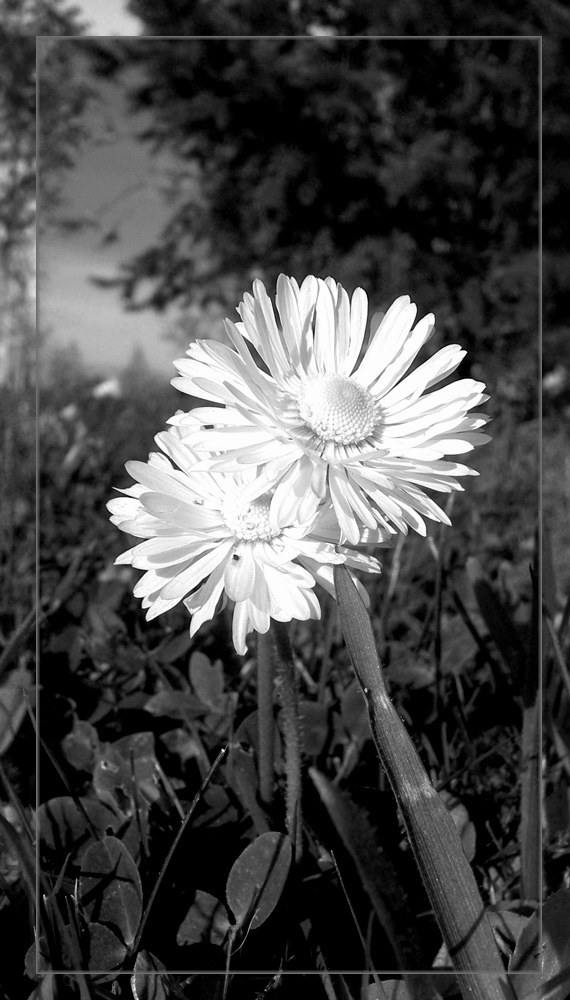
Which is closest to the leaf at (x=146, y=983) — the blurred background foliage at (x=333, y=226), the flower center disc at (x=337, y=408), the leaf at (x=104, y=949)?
the leaf at (x=104, y=949)

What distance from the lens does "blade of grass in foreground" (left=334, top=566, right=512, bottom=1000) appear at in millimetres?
366

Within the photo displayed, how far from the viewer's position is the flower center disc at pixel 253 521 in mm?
416

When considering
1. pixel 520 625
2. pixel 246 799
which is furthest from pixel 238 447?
pixel 520 625

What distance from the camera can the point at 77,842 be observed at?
0.50 meters

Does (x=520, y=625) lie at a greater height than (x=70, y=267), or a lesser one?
lesser

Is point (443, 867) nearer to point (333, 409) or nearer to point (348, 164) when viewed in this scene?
point (333, 409)

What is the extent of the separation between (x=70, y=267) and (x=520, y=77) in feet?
1.26

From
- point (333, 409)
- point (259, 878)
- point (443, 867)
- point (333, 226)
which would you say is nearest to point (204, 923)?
point (259, 878)

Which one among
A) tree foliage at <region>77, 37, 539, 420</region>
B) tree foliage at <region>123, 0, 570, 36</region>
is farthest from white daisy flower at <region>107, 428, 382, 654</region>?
tree foliage at <region>123, 0, 570, 36</region>

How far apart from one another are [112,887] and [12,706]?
0.53 ft

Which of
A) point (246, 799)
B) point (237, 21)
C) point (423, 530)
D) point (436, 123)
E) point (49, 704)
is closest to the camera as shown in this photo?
point (423, 530)

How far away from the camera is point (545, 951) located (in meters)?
0.42

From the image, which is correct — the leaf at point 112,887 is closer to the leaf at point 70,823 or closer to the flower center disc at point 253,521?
the leaf at point 70,823

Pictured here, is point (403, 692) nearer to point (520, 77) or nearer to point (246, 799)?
point (246, 799)
